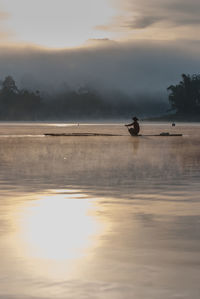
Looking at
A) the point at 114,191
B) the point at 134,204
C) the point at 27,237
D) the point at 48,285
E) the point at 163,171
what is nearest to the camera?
the point at 48,285

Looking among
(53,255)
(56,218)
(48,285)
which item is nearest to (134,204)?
(56,218)

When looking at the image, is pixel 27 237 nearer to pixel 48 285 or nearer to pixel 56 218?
pixel 56 218

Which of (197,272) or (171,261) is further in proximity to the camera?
(171,261)

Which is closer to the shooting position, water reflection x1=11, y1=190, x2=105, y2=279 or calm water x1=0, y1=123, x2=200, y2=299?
calm water x1=0, y1=123, x2=200, y2=299

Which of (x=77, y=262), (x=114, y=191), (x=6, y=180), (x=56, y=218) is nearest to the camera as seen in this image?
(x=77, y=262)

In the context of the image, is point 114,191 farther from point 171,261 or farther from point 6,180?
point 171,261

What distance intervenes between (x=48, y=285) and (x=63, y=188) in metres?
15.1

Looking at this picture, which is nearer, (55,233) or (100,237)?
(100,237)

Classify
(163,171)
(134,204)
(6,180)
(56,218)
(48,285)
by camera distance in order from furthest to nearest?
(163,171) → (6,180) → (134,204) → (56,218) → (48,285)

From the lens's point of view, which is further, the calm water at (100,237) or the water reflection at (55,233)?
the water reflection at (55,233)

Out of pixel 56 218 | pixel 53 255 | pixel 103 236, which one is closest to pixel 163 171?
pixel 56 218

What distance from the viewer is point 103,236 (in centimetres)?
1486

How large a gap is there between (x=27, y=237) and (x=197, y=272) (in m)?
4.20

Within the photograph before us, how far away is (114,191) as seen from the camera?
964 inches
